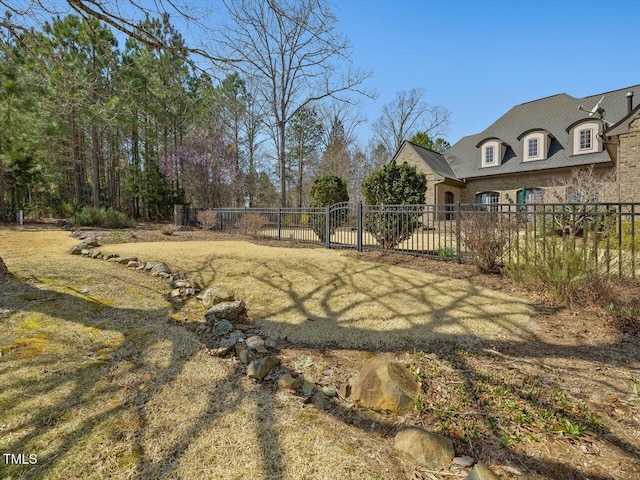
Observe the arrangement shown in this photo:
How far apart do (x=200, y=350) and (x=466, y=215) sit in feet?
16.3

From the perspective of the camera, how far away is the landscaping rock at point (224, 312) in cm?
348

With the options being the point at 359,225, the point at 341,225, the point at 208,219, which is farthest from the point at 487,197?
the point at 208,219

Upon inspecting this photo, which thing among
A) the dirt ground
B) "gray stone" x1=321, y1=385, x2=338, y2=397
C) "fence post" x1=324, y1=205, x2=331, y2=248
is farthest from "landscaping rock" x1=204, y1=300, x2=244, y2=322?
"fence post" x1=324, y1=205, x2=331, y2=248

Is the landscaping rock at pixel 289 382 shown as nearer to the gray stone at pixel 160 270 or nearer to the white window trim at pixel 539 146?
the gray stone at pixel 160 270

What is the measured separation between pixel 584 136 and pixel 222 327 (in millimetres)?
19511

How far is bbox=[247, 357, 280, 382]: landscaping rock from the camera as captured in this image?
240 cm

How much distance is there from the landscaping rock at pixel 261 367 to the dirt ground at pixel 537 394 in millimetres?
302

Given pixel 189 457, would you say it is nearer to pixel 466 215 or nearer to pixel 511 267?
pixel 511 267

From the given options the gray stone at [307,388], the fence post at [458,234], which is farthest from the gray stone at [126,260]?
the fence post at [458,234]

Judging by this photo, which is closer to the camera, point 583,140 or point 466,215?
point 466,215

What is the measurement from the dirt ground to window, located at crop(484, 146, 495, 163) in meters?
16.8

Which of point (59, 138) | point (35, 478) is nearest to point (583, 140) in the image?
point (35, 478)

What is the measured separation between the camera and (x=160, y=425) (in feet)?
5.86

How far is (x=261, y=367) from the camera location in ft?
8.09
